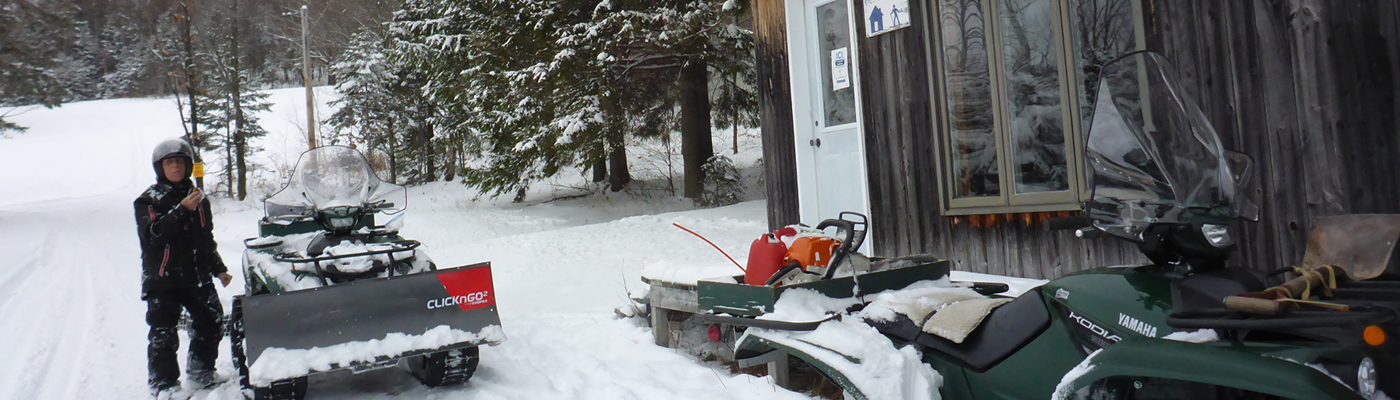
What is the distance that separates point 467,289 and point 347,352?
0.68 m

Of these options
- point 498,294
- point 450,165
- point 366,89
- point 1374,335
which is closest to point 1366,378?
point 1374,335

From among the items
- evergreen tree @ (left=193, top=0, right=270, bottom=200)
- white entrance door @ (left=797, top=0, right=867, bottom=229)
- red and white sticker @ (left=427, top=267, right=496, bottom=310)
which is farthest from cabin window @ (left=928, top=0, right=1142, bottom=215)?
evergreen tree @ (left=193, top=0, right=270, bottom=200)

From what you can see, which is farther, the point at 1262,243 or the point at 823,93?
the point at 823,93

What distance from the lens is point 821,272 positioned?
11.7 ft

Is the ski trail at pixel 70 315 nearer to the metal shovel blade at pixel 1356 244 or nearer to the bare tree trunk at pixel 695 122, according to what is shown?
the metal shovel blade at pixel 1356 244

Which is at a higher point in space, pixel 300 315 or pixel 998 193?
pixel 998 193

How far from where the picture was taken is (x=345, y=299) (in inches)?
152

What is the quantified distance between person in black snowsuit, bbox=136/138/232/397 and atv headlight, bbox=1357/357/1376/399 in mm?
4872

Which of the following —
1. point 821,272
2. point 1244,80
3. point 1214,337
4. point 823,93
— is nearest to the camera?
point 1214,337

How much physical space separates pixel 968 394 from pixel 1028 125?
3.08m

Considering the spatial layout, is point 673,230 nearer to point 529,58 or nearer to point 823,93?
point 823,93

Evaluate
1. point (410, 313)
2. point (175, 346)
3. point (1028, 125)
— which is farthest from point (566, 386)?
point (1028, 125)

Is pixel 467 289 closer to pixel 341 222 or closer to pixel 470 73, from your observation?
pixel 341 222

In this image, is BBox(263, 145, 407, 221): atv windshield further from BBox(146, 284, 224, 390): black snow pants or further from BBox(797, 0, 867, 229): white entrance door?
BBox(797, 0, 867, 229): white entrance door
